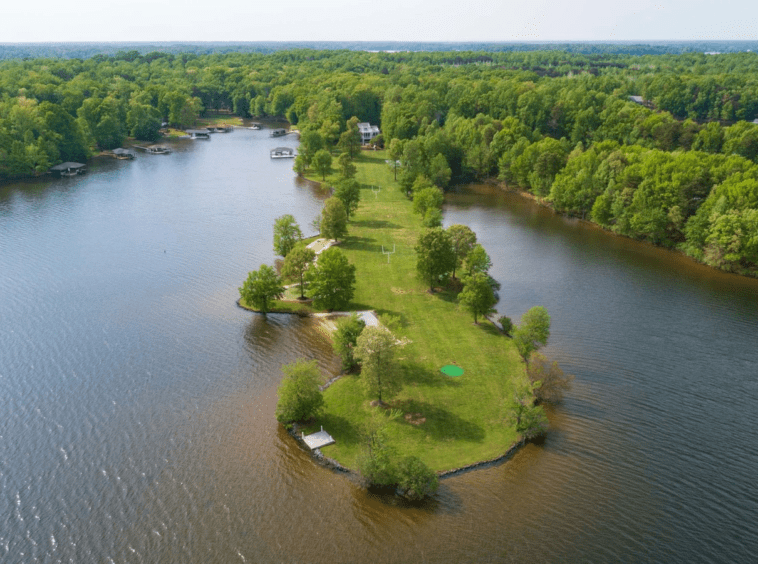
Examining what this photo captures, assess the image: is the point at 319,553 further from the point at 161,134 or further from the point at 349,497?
the point at 161,134

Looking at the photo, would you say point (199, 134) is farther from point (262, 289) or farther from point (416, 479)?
point (416, 479)

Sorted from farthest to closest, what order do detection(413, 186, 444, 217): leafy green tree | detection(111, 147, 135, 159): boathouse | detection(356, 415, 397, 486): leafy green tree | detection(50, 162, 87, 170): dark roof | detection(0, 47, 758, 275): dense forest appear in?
1. detection(111, 147, 135, 159): boathouse
2. detection(50, 162, 87, 170): dark roof
3. detection(413, 186, 444, 217): leafy green tree
4. detection(0, 47, 758, 275): dense forest
5. detection(356, 415, 397, 486): leafy green tree

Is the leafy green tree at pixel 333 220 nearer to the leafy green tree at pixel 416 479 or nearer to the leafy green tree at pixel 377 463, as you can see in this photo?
the leafy green tree at pixel 377 463

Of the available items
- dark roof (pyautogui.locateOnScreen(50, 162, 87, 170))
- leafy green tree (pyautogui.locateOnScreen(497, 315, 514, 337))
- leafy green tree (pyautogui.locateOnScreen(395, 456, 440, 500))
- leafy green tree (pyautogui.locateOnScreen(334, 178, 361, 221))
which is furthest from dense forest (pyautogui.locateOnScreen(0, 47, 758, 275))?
leafy green tree (pyautogui.locateOnScreen(395, 456, 440, 500))

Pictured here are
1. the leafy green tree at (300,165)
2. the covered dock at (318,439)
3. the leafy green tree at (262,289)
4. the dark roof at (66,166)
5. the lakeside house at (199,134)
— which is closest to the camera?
the covered dock at (318,439)

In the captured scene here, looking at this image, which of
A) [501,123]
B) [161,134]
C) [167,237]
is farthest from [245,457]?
[161,134]

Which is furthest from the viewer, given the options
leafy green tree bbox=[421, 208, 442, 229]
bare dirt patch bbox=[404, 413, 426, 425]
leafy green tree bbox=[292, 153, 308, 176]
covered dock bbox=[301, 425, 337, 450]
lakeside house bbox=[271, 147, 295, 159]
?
lakeside house bbox=[271, 147, 295, 159]

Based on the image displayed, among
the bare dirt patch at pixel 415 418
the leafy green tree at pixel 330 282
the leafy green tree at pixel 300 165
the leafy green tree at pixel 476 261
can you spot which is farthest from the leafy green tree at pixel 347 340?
the leafy green tree at pixel 300 165

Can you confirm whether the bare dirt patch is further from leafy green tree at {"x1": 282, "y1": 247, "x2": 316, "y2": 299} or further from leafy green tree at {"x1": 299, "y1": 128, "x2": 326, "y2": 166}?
leafy green tree at {"x1": 299, "y1": 128, "x2": 326, "y2": 166}
